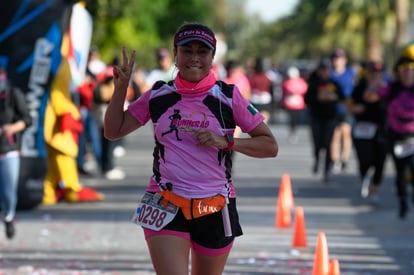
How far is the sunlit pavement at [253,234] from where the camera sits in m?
10.1

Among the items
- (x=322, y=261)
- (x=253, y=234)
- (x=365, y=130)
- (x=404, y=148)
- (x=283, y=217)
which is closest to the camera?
(x=322, y=261)

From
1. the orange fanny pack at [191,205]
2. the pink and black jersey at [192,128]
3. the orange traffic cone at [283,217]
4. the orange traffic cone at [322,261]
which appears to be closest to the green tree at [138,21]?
the orange traffic cone at [283,217]

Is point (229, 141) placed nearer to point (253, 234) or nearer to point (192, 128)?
point (192, 128)

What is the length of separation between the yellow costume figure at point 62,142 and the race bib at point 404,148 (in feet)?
13.3

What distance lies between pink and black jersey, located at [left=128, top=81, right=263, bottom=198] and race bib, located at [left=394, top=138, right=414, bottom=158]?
7415 mm

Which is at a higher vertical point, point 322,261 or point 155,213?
point 155,213

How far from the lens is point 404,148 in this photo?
43.6ft

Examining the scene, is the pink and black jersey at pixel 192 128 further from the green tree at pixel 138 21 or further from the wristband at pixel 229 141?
the green tree at pixel 138 21

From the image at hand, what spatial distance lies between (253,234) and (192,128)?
626 centimetres

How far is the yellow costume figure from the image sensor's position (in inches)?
567

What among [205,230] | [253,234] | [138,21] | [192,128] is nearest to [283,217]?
[253,234]

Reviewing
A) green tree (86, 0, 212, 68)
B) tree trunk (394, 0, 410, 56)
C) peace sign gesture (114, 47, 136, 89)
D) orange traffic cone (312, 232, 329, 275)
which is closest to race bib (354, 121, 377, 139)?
orange traffic cone (312, 232, 329, 275)

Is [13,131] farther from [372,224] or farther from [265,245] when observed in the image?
[372,224]

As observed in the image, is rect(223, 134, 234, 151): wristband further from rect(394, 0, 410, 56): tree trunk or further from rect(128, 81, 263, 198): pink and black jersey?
rect(394, 0, 410, 56): tree trunk
